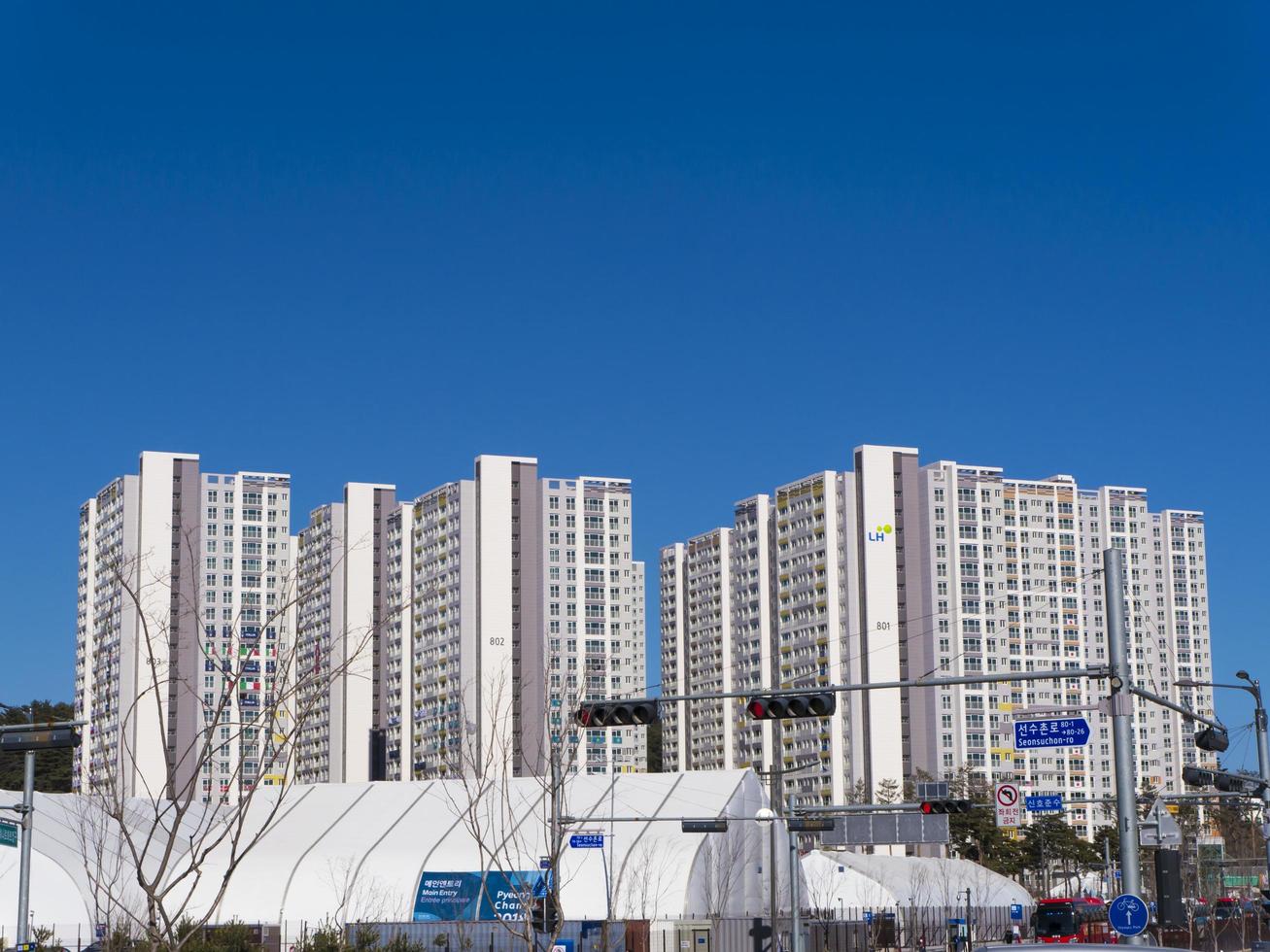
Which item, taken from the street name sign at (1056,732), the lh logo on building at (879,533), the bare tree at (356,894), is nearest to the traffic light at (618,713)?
the street name sign at (1056,732)

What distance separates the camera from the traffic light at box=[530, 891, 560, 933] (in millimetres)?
39938

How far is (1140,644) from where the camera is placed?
16500 cm

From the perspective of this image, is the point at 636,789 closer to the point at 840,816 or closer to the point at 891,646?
the point at 840,816

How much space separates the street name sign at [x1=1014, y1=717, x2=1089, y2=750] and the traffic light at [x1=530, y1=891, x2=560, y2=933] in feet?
46.9

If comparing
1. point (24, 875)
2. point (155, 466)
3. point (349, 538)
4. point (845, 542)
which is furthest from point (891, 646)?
point (24, 875)

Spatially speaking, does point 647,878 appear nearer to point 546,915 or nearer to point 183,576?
point 546,915

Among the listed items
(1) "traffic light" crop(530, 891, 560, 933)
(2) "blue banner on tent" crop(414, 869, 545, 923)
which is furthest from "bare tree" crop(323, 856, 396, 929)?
(1) "traffic light" crop(530, 891, 560, 933)

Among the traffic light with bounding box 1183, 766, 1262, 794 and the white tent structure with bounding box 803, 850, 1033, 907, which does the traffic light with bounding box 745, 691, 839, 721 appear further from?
the white tent structure with bounding box 803, 850, 1033, 907

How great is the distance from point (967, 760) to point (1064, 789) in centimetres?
1329

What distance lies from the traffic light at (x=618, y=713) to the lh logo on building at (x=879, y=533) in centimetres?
11330

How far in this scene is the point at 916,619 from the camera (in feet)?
466

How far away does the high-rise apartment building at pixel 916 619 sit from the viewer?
14125cm

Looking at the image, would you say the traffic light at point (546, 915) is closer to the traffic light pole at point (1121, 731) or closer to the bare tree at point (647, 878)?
the traffic light pole at point (1121, 731)

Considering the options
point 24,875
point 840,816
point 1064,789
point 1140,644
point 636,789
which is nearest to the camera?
point 24,875
